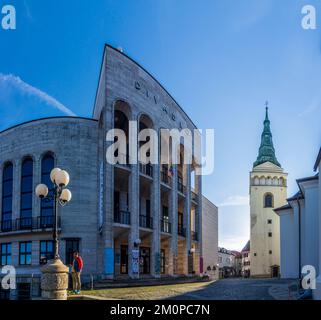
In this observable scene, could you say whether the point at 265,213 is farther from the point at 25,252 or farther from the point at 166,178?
the point at 25,252

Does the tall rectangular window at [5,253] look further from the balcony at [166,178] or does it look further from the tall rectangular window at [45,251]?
the balcony at [166,178]

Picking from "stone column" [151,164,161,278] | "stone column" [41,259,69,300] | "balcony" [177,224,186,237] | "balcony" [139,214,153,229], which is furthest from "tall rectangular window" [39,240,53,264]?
"stone column" [41,259,69,300]

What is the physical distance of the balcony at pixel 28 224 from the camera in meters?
26.1

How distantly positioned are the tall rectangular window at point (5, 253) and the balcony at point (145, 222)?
325 inches

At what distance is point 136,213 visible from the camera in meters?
26.4

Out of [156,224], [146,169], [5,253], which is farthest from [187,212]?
[5,253]

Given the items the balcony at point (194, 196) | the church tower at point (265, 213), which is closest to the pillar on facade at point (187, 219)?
the balcony at point (194, 196)

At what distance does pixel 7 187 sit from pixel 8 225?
2414 millimetres

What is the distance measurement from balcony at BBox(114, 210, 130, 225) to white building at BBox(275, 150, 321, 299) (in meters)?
9.82

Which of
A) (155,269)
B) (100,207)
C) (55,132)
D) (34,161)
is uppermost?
(55,132)

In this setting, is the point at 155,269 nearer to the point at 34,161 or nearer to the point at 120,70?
the point at 34,161
